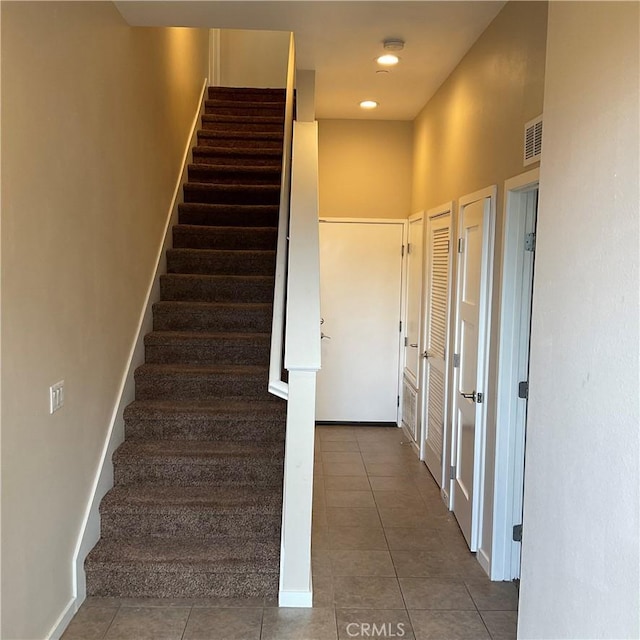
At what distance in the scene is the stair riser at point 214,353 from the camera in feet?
11.7

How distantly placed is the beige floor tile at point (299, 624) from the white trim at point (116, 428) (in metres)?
0.83

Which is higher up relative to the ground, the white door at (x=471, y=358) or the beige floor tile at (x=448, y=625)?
the white door at (x=471, y=358)

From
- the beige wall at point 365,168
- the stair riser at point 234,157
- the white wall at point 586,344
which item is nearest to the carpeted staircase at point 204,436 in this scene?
the stair riser at point 234,157

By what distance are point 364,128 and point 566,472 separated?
4336mm

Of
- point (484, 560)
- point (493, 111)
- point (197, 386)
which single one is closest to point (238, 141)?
point (197, 386)

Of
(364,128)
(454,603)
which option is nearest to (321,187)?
(364,128)

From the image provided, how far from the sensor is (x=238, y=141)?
5422 mm

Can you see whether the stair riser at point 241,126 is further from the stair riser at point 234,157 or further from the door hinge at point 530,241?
the door hinge at point 530,241

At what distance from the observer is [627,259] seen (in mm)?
1288

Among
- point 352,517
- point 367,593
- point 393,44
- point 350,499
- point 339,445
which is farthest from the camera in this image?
point 339,445

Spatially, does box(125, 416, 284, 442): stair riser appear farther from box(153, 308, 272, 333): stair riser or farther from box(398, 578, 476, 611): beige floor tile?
box(398, 578, 476, 611): beige floor tile

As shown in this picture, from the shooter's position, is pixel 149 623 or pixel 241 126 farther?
pixel 241 126

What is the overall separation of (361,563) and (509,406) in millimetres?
1088

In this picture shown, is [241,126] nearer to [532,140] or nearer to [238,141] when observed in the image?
[238,141]
